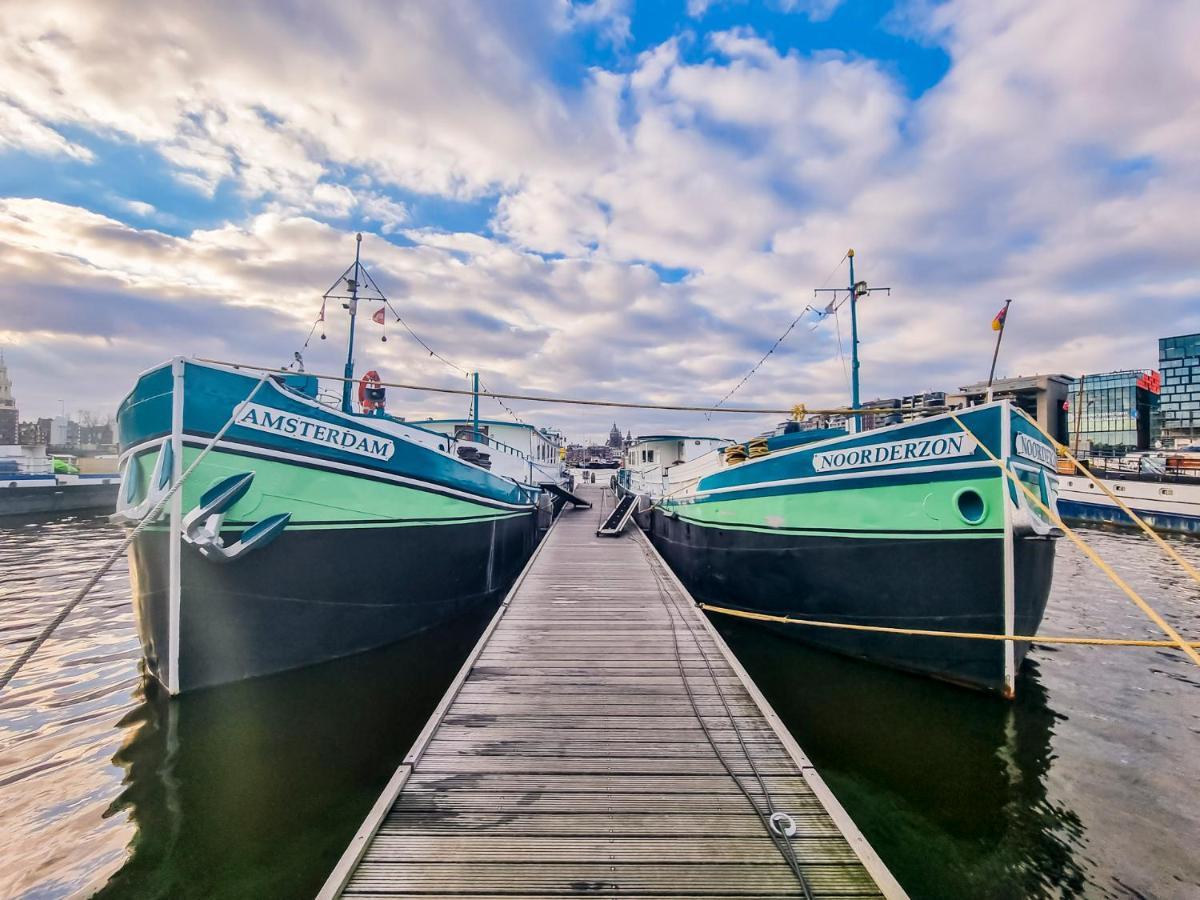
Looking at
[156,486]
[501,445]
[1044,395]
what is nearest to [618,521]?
[501,445]

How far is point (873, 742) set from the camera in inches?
206

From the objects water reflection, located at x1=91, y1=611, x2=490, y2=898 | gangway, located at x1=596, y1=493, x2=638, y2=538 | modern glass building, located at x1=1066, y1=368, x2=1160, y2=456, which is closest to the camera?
water reflection, located at x1=91, y1=611, x2=490, y2=898

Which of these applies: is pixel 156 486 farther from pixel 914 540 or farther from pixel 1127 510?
pixel 1127 510

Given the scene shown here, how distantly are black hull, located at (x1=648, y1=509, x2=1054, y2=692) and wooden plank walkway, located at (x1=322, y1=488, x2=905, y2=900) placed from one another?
2511mm

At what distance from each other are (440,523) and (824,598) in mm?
6118

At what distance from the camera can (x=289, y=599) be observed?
6.27 meters

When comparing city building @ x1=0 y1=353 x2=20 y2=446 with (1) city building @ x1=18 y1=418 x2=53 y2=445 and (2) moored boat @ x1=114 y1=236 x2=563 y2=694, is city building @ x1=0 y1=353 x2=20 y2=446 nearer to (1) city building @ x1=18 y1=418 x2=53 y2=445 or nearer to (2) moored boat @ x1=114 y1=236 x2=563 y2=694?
(1) city building @ x1=18 y1=418 x2=53 y2=445

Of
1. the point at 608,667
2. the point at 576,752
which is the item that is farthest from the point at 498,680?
the point at 576,752

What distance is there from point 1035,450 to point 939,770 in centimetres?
454

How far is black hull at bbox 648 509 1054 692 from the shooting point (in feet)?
19.3

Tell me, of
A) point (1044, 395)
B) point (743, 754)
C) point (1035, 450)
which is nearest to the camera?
point (743, 754)

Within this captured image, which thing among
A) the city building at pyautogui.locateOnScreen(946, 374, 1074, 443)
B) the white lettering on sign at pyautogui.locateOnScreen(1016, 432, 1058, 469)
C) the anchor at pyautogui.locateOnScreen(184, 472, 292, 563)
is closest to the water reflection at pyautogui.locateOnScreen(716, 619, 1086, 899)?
the white lettering on sign at pyautogui.locateOnScreen(1016, 432, 1058, 469)

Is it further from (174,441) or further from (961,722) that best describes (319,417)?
(961,722)

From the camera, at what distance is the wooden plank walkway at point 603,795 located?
8.62 ft
